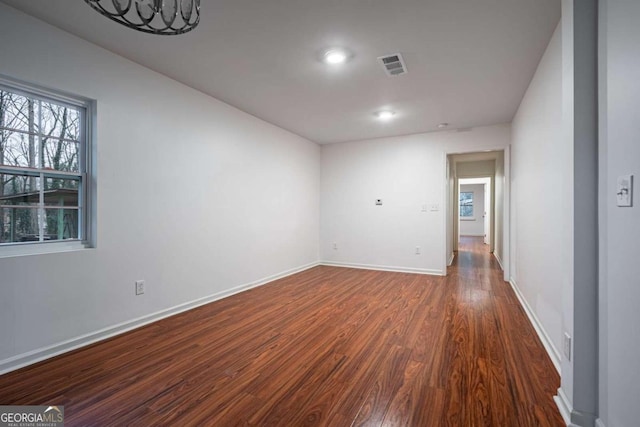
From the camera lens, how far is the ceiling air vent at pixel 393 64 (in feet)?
8.22

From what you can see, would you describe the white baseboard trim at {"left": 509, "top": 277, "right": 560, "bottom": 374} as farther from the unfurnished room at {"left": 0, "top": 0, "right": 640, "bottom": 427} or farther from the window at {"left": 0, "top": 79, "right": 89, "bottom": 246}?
the window at {"left": 0, "top": 79, "right": 89, "bottom": 246}

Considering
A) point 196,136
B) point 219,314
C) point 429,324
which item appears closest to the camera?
point 429,324

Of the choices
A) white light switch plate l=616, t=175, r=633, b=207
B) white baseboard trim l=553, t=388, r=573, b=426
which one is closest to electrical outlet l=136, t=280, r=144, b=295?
white baseboard trim l=553, t=388, r=573, b=426

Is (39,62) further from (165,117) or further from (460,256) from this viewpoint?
(460,256)

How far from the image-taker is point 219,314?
3027 mm

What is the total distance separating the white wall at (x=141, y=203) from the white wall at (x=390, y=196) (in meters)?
1.68

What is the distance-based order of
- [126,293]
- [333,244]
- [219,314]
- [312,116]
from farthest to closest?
[333,244], [312,116], [219,314], [126,293]

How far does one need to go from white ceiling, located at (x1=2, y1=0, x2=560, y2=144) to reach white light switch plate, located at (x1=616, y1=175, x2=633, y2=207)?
1413 mm

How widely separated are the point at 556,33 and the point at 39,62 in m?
3.71

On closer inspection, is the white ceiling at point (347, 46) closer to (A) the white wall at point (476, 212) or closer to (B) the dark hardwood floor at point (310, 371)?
(B) the dark hardwood floor at point (310, 371)

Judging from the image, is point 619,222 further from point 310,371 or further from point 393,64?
point 393,64

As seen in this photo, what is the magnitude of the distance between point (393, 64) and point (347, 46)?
518mm

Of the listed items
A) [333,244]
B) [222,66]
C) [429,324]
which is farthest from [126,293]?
[333,244]

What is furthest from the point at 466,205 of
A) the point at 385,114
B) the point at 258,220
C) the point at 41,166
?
the point at 41,166
